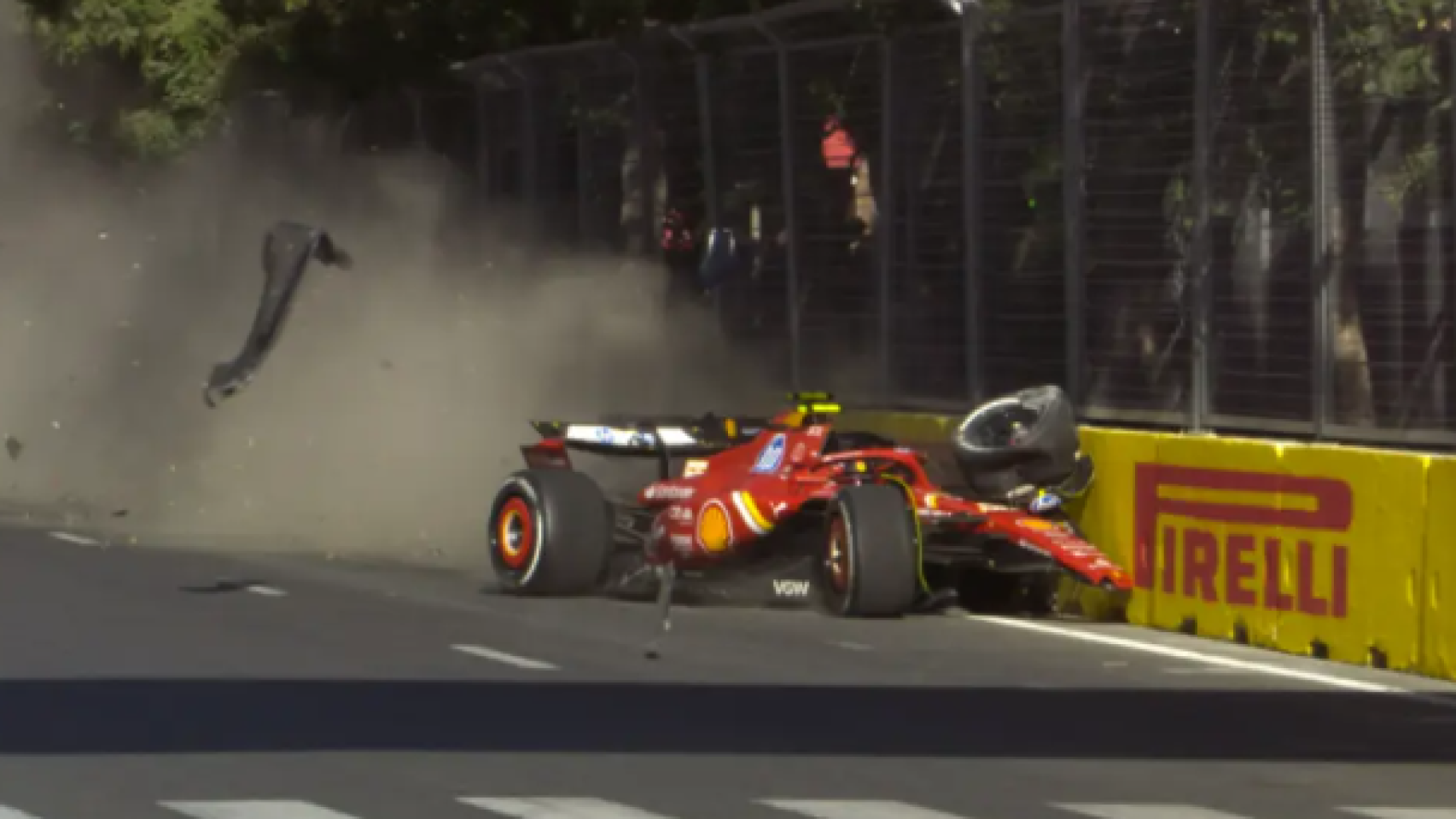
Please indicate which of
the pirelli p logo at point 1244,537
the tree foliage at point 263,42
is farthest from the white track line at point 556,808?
the tree foliage at point 263,42

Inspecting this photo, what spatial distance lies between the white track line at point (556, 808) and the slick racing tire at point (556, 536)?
303 inches

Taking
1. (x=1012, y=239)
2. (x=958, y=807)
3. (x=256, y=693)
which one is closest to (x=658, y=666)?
(x=256, y=693)

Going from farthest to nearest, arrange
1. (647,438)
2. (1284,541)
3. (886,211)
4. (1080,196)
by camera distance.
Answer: (886,211), (1080,196), (647,438), (1284,541)

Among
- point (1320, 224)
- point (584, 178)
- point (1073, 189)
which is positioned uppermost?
point (584, 178)

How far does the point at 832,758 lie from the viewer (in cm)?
1195

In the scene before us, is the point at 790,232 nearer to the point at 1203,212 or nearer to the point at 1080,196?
the point at 1080,196

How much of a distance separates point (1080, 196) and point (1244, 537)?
9.76 ft

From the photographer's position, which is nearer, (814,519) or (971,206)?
(814,519)

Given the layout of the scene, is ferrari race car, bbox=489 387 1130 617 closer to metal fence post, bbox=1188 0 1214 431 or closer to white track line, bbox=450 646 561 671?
metal fence post, bbox=1188 0 1214 431

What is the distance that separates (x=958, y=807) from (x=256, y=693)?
3779 millimetres

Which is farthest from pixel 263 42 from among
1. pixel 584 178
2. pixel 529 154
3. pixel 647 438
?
pixel 647 438

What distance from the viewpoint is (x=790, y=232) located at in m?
23.5

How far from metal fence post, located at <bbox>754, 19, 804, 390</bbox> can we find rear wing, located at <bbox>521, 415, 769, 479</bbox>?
13.0 feet

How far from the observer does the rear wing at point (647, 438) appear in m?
19.2
